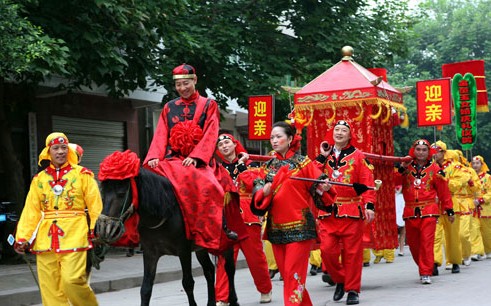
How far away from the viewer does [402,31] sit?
23766 mm

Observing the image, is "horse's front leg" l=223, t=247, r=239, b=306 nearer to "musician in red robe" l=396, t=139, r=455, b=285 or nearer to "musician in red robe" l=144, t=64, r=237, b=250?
"musician in red robe" l=144, t=64, r=237, b=250

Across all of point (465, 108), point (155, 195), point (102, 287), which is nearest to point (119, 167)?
point (155, 195)

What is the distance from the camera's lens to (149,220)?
26.9ft

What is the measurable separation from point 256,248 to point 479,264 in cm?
654

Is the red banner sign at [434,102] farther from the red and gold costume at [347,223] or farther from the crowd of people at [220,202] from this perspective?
the red and gold costume at [347,223]

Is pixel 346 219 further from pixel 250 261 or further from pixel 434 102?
pixel 434 102

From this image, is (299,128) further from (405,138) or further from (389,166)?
(405,138)

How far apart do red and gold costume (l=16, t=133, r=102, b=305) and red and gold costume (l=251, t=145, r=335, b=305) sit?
5.27 feet

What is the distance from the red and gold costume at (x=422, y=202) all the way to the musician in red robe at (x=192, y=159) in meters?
3.78

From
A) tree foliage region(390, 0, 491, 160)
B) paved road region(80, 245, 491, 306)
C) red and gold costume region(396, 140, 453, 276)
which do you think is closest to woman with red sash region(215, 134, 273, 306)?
paved road region(80, 245, 491, 306)

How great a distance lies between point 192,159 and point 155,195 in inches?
24.2

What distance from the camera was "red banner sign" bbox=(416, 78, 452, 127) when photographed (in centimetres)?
1513

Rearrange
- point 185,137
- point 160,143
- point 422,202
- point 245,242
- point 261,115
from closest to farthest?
point 185,137 < point 160,143 < point 245,242 < point 422,202 < point 261,115

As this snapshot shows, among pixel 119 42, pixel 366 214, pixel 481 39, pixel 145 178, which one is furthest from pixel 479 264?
pixel 481 39
